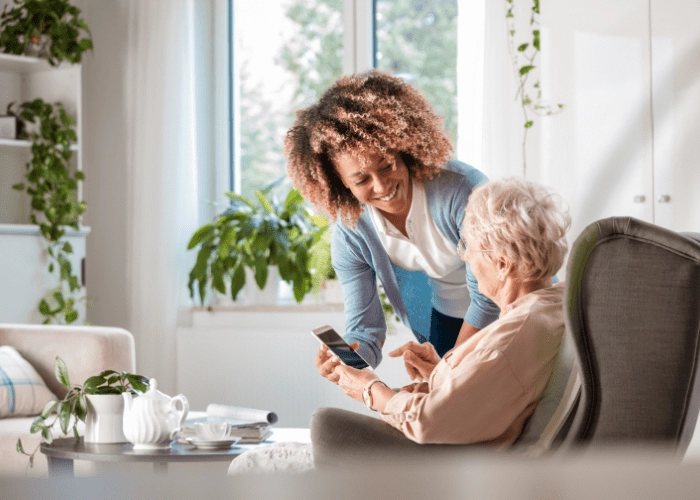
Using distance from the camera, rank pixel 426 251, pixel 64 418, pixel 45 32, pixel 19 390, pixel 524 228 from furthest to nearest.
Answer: pixel 45 32 < pixel 19 390 < pixel 64 418 < pixel 426 251 < pixel 524 228

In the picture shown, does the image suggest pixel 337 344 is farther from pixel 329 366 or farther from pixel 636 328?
pixel 636 328

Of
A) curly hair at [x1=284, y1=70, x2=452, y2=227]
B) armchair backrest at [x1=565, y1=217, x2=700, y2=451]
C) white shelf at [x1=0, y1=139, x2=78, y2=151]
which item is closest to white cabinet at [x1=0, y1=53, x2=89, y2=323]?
white shelf at [x1=0, y1=139, x2=78, y2=151]

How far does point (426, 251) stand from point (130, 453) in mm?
852

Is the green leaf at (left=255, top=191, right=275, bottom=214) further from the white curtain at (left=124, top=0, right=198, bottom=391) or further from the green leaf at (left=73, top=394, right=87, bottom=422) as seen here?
the green leaf at (left=73, top=394, right=87, bottom=422)

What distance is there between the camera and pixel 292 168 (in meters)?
2.13

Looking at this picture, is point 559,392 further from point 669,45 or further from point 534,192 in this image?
point 669,45

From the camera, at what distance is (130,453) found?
2078mm

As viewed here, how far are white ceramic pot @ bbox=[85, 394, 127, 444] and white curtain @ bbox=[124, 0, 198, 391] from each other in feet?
5.81

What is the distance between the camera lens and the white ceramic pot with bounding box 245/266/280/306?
13.1 feet

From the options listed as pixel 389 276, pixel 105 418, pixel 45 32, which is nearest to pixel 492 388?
pixel 389 276

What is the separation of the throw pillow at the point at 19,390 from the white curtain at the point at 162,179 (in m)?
1.00

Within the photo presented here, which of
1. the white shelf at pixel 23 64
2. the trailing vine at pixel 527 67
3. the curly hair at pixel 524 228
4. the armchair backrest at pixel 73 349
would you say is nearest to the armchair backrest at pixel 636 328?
the curly hair at pixel 524 228

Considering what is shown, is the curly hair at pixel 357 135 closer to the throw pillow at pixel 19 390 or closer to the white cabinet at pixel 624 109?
the white cabinet at pixel 624 109

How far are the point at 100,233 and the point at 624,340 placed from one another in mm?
3548
